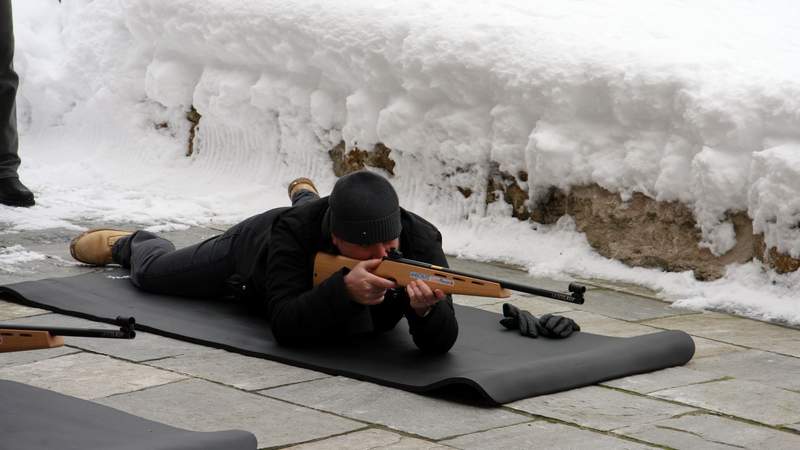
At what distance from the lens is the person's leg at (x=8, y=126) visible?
7324 mm

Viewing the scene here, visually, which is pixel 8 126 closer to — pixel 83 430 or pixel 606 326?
pixel 606 326

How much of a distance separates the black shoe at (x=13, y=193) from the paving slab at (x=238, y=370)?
3.15 meters

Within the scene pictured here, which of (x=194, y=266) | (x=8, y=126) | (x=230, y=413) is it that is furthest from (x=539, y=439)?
(x=8, y=126)

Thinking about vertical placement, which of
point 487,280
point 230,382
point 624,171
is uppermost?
point 624,171

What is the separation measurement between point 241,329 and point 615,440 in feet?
5.41

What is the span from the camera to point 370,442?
367 centimetres

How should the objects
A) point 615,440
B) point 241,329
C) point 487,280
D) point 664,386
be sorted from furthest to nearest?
point 241,329
point 664,386
point 487,280
point 615,440

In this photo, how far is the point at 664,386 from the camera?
4.39 meters

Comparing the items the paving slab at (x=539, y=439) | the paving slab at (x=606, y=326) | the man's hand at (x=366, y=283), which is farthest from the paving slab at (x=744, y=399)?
the man's hand at (x=366, y=283)

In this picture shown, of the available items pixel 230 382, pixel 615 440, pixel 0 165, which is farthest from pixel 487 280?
pixel 0 165

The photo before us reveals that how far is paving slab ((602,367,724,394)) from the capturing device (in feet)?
14.3

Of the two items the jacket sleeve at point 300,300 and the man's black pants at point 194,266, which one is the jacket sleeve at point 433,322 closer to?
the jacket sleeve at point 300,300

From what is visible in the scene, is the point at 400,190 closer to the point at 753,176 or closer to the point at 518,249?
the point at 518,249

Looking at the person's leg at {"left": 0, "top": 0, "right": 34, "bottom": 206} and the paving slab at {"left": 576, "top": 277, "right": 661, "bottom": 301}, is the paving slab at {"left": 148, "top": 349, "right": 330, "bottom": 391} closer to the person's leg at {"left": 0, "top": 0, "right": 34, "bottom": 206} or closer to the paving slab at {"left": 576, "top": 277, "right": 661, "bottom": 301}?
the paving slab at {"left": 576, "top": 277, "right": 661, "bottom": 301}
